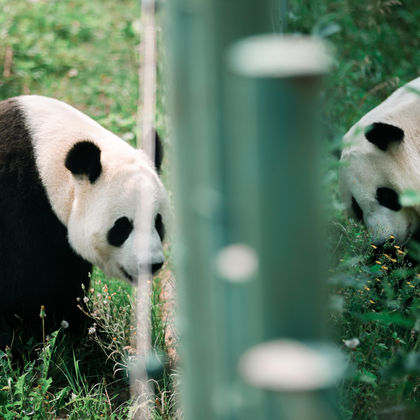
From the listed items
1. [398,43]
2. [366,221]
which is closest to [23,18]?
A: [398,43]

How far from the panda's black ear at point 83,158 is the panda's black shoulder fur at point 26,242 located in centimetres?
21

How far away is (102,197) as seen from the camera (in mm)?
2879

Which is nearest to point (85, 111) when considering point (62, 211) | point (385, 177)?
point (62, 211)

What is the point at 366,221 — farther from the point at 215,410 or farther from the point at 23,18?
the point at 23,18

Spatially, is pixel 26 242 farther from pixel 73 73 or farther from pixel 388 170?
pixel 73 73

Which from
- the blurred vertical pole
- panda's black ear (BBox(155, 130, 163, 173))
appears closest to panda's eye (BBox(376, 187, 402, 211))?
panda's black ear (BBox(155, 130, 163, 173))

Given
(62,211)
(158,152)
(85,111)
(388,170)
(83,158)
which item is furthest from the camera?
(85,111)

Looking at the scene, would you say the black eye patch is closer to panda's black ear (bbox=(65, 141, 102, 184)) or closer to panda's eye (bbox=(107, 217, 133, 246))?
panda's eye (bbox=(107, 217, 133, 246))

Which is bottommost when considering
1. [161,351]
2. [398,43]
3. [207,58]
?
[161,351]

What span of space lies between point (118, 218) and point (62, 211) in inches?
11.0

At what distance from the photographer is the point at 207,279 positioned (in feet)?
2.86

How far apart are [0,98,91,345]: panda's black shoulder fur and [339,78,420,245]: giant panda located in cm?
158

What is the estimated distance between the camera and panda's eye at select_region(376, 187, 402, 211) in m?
3.39

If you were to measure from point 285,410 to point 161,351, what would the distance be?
220 cm
